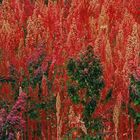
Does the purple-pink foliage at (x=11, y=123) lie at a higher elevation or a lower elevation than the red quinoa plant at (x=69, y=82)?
lower

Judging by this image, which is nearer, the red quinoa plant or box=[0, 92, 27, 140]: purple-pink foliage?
box=[0, 92, 27, 140]: purple-pink foliage

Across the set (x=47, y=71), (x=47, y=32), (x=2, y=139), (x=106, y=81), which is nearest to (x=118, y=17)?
(x=47, y=32)

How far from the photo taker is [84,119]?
2.47 meters

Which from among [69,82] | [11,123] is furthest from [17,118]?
[69,82]

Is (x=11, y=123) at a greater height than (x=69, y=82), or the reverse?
(x=69, y=82)

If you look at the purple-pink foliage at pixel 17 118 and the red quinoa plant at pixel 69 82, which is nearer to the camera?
Result: the purple-pink foliage at pixel 17 118

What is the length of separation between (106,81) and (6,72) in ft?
2.45

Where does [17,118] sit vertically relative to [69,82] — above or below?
below

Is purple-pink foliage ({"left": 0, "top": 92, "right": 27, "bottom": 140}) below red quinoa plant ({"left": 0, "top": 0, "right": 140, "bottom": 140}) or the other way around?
below

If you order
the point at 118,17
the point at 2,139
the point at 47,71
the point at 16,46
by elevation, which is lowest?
the point at 2,139

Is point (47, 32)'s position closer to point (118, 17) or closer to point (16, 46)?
point (16, 46)

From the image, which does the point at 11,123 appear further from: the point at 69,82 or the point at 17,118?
the point at 69,82

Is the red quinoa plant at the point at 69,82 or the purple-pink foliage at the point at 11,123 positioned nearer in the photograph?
the purple-pink foliage at the point at 11,123

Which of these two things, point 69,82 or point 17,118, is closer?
point 17,118
